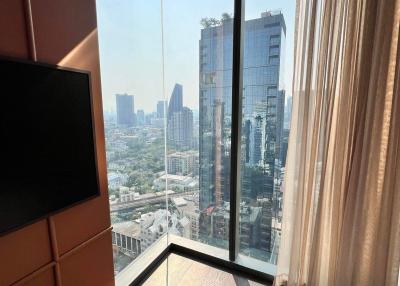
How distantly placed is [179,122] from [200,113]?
0.76 feet

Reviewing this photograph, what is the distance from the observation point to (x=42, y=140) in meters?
1.05

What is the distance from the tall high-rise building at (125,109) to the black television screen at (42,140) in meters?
0.43

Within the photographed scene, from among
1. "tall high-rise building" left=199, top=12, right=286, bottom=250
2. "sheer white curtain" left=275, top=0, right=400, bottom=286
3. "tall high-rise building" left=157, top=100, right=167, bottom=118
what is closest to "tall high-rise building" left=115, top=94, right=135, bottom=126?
"tall high-rise building" left=157, top=100, right=167, bottom=118

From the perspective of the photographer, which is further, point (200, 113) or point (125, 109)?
point (200, 113)

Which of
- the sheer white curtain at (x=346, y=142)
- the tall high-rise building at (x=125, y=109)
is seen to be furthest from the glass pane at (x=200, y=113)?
the sheer white curtain at (x=346, y=142)

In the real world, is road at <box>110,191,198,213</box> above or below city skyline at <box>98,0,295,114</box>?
below

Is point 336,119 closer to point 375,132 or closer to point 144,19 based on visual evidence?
point 375,132

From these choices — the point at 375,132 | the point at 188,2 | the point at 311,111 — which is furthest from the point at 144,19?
the point at 375,132

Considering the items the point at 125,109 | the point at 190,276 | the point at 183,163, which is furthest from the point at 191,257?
the point at 125,109

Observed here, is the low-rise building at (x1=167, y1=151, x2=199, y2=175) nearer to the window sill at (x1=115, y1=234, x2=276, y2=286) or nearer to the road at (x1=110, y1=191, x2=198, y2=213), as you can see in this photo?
the road at (x1=110, y1=191, x2=198, y2=213)

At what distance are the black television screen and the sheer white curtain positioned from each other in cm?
128

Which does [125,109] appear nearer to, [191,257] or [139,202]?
[139,202]

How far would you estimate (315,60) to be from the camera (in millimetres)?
1418

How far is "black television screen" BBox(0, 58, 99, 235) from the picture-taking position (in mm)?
927
